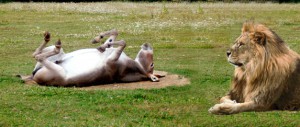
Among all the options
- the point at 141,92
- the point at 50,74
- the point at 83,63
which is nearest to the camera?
the point at 141,92

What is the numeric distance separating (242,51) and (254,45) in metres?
0.19

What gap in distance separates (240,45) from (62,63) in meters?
3.98

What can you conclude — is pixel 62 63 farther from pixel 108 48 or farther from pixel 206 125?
pixel 206 125

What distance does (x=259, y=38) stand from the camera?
8609 millimetres

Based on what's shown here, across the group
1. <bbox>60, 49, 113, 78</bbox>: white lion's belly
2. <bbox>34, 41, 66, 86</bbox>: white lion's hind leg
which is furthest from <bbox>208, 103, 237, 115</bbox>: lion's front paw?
<bbox>34, 41, 66, 86</bbox>: white lion's hind leg

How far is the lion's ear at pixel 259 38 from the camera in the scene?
8586mm

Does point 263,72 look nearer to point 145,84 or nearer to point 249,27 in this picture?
point 249,27

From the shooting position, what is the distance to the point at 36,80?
1132 cm

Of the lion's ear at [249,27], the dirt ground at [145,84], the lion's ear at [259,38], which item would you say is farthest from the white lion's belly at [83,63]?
the lion's ear at [259,38]

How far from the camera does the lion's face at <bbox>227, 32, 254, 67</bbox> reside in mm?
8688

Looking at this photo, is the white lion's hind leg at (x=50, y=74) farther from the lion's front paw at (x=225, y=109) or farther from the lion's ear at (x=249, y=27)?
the lion's ear at (x=249, y=27)

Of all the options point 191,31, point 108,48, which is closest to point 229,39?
point 191,31

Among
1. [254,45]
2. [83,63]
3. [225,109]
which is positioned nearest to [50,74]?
[83,63]

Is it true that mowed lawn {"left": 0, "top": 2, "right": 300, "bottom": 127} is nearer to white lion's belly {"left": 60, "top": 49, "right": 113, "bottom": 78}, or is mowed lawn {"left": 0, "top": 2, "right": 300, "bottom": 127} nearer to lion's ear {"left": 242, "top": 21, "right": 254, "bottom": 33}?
lion's ear {"left": 242, "top": 21, "right": 254, "bottom": 33}
